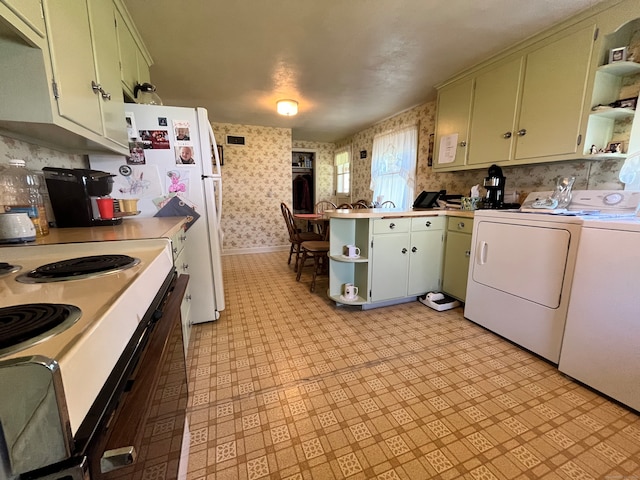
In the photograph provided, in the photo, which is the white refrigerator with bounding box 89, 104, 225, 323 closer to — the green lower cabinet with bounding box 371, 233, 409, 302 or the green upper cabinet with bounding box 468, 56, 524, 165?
the green lower cabinet with bounding box 371, 233, 409, 302

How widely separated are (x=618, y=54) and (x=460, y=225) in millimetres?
1408

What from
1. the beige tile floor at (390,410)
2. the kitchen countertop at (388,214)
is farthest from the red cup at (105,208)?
the kitchen countertop at (388,214)

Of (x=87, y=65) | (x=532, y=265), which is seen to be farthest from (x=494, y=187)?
(x=87, y=65)

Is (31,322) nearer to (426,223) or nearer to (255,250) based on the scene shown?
(426,223)

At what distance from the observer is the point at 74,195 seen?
148 cm

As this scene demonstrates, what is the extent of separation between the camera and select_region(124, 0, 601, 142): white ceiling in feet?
5.53

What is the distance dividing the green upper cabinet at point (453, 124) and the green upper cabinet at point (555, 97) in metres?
0.52

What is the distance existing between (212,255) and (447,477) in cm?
197

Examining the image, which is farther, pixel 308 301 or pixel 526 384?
pixel 308 301

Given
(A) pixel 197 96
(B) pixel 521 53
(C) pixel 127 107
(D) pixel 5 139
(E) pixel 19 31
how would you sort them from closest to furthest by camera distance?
(E) pixel 19 31 → (D) pixel 5 139 → (C) pixel 127 107 → (B) pixel 521 53 → (A) pixel 197 96

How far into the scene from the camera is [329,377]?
1569mm

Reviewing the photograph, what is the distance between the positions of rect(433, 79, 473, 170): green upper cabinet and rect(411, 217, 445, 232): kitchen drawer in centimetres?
67

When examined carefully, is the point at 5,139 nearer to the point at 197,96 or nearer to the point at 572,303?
the point at 197,96

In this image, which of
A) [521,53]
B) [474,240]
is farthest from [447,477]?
[521,53]
